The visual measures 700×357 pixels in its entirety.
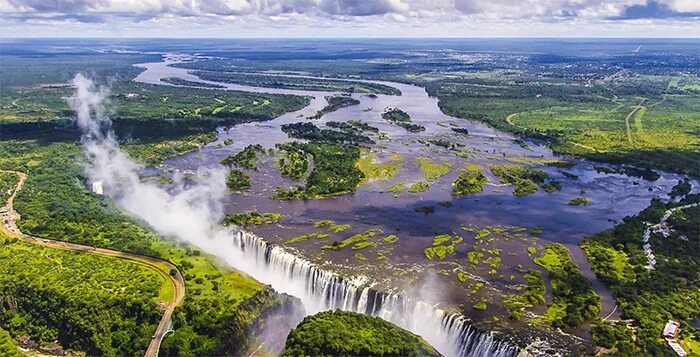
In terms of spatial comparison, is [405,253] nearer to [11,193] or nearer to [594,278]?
[594,278]

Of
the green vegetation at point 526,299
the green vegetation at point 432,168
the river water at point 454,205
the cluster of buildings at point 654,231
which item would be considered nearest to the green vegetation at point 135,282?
the river water at point 454,205

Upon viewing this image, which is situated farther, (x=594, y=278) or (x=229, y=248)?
(x=229, y=248)

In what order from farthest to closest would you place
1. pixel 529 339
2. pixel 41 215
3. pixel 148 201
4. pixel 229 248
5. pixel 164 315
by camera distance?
pixel 148 201, pixel 41 215, pixel 229 248, pixel 164 315, pixel 529 339

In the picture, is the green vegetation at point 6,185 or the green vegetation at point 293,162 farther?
the green vegetation at point 293,162

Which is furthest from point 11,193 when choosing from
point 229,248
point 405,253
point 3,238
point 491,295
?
point 491,295

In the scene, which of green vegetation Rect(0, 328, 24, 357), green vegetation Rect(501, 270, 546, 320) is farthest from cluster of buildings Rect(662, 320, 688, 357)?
green vegetation Rect(0, 328, 24, 357)

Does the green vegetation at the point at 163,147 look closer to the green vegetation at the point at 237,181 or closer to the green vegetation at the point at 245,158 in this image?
the green vegetation at the point at 245,158

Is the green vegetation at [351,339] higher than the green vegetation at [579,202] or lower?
lower
